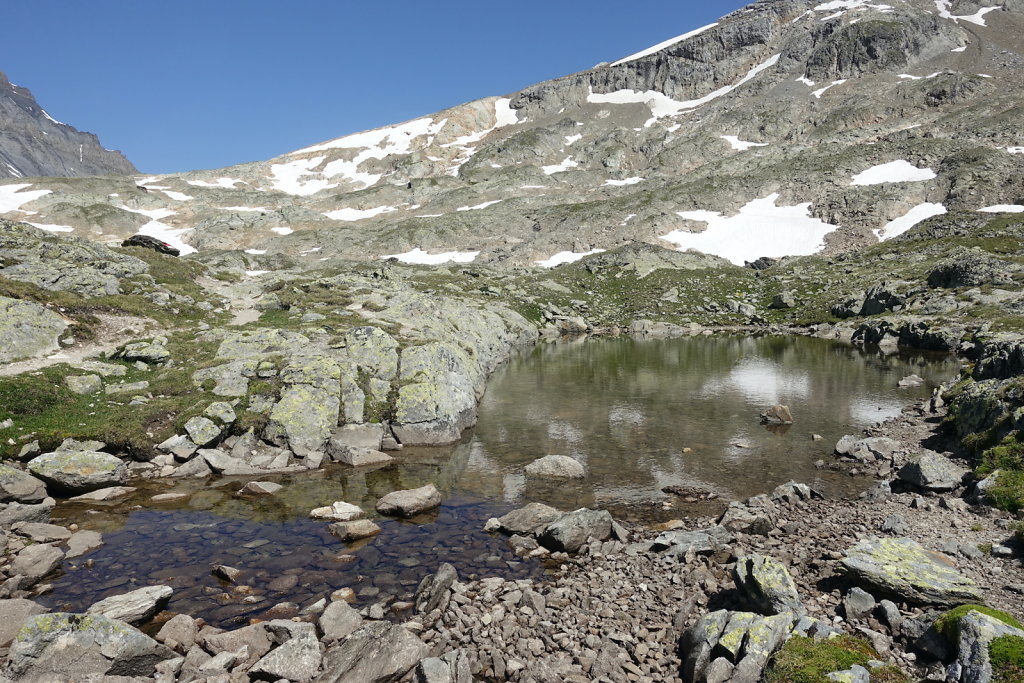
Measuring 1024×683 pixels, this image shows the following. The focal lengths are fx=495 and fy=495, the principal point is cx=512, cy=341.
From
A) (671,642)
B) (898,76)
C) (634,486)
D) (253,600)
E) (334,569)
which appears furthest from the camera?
(898,76)

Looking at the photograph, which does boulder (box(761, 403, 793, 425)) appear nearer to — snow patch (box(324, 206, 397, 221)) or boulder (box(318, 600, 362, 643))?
boulder (box(318, 600, 362, 643))

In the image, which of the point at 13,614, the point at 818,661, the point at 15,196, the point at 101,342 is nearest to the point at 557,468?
the point at 818,661

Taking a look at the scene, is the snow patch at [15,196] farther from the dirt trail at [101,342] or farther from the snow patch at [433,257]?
the dirt trail at [101,342]

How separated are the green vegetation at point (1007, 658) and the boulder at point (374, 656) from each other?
33.4ft

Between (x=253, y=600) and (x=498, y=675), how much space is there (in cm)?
707

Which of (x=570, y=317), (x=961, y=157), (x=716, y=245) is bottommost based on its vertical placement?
(x=570, y=317)

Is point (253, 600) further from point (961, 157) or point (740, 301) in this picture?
point (961, 157)

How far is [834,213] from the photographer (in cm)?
13050

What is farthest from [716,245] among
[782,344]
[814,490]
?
[814,490]

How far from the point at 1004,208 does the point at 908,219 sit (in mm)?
16912

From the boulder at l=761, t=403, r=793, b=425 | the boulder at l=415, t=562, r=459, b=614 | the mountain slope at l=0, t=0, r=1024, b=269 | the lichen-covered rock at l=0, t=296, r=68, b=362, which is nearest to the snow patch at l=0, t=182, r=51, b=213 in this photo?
the mountain slope at l=0, t=0, r=1024, b=269

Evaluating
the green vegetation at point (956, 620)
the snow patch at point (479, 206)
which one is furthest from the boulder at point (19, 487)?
the snow patch at point (479, 206)

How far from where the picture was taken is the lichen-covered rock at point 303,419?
957 inches

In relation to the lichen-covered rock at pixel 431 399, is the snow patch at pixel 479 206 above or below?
above
